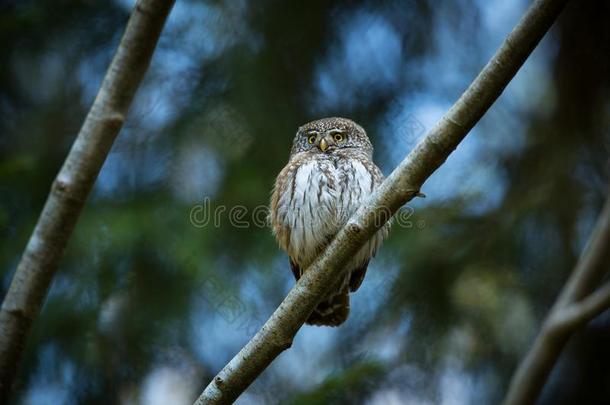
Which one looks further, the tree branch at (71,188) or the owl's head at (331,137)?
the owl's head at (331,137)

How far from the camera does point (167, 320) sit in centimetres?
481

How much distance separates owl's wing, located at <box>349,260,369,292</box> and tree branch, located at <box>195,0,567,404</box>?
4.10 ft

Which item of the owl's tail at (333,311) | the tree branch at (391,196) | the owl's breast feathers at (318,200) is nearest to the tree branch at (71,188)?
the tree branch at (391,196)

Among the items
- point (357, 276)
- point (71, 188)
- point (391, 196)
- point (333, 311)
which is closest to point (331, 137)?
point (357, 276)

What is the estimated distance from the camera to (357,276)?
427 cm

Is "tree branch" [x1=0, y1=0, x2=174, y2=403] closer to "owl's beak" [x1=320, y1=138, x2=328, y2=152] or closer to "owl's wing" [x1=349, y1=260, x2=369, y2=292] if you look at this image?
"owl's beak" [x1=320, y1=138, x2=328, y2=152]

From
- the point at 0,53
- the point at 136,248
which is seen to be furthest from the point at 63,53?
the point at 136,248

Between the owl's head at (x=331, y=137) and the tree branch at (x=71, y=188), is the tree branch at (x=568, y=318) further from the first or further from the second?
the owl's head at (x=331, y=137)

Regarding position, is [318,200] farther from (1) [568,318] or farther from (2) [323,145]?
(1) [568,318]

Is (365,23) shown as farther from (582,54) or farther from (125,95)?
(125,95)

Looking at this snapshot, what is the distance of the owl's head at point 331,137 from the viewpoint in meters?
4.47

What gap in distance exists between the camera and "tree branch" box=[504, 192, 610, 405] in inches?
78.4

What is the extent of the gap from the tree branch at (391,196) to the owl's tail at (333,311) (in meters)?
1.17

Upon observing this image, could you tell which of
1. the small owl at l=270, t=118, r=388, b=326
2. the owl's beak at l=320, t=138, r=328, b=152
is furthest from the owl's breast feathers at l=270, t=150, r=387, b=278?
the owl's beak at l=320, t=138, r=328, b=152
